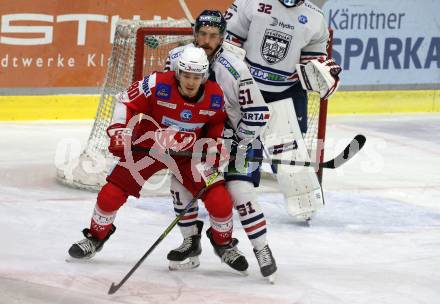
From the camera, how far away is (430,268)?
17.9ft

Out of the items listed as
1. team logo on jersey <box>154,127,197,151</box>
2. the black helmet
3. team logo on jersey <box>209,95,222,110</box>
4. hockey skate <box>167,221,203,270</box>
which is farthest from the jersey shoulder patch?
hockey skate <box>167,221,203,270</box>

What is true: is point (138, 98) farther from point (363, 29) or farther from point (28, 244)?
point (363, 29)

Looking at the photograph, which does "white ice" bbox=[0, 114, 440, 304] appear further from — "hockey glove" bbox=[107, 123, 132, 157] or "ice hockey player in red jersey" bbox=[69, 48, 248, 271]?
"hockey glove" bbox=[107, 123, 132, 157]

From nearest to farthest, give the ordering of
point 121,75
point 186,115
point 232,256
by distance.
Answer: point 186,115, point 232,256, point 121,75

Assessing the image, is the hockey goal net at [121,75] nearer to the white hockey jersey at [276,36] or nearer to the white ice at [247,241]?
the white ice at [247,241]

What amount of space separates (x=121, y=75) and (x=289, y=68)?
47.3 inches

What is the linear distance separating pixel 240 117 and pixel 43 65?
336cm

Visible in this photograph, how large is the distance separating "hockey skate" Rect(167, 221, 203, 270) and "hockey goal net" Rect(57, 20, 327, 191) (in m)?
1.60

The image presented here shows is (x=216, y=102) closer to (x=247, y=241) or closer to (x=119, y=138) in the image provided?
(x=119, y=138)

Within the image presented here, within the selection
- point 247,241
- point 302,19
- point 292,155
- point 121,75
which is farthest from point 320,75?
point 121,75

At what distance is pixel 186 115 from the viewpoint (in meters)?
4.91

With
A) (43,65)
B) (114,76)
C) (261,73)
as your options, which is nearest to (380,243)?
(261,73)

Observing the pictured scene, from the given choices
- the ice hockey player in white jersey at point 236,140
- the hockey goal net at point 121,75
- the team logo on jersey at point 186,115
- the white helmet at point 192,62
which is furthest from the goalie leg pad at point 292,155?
the white helmet at point 192,62

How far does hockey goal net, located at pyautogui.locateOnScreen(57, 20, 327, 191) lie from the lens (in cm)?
670
